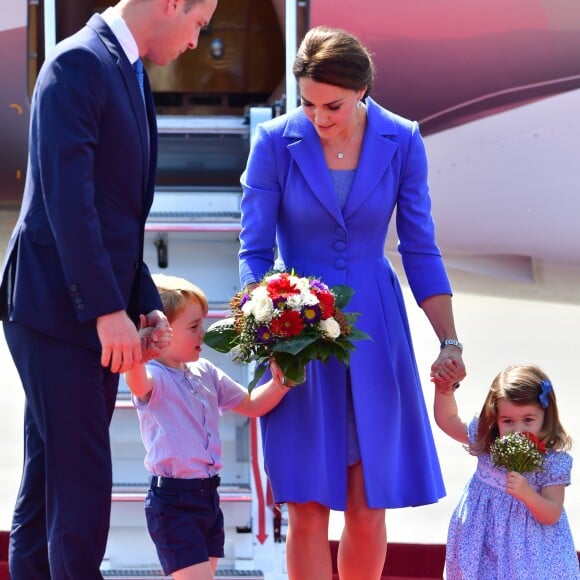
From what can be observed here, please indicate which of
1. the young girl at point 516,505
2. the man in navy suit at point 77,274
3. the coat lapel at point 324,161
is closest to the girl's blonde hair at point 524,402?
the young girl at point 516,505

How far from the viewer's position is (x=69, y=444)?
2770mm

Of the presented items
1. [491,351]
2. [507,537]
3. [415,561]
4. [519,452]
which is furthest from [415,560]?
[519,452]

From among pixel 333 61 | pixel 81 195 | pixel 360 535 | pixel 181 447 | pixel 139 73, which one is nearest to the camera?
pixel 81 195

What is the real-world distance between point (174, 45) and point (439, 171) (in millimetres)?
1939

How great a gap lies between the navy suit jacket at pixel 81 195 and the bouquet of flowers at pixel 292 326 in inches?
13.4

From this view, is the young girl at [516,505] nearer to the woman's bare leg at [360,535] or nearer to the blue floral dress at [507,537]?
the blue floral dress at [507,537]

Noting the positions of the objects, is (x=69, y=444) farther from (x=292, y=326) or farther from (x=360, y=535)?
(x=360, y=535)

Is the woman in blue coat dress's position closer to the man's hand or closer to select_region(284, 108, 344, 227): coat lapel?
select_region(284, 108, 344, 227): coat lapel

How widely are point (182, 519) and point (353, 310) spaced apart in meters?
0.76

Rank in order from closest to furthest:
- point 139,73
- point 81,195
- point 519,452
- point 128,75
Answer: point 81,195
point 128,75
point 139,73
point 519,452

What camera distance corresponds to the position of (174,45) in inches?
116

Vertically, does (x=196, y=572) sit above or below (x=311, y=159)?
below

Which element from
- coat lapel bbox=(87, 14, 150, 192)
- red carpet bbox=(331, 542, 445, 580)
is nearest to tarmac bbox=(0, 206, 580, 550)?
red carpet bbox=(331, 542, 445, 580)

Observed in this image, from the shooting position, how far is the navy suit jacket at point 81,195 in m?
2.70
